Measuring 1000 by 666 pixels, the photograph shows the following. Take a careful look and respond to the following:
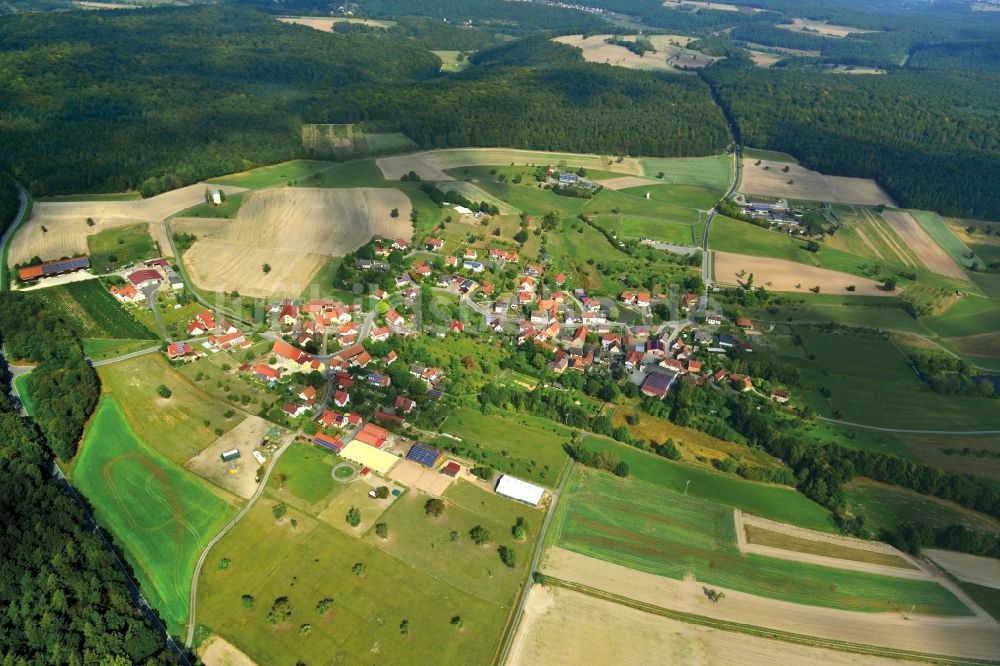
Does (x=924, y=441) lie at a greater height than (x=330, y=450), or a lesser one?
greater

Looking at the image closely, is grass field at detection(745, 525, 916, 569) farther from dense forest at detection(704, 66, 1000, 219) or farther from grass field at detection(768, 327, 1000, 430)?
dense forest at detection(704, 66, 1000, 219)

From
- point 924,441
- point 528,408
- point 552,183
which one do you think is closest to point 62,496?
point 528,408

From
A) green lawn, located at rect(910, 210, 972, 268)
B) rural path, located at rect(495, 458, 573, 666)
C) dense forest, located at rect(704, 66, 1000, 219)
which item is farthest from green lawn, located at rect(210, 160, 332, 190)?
green lawn, located at rect(910, 210, 972, 268)

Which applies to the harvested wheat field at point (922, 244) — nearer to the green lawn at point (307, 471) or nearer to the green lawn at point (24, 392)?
the green lawn at point (307, 471)

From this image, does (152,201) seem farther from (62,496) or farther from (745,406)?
(745,406)

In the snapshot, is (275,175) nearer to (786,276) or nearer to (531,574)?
(786,276)

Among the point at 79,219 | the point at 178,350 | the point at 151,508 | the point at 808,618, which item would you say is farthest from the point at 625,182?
the point at 151,508

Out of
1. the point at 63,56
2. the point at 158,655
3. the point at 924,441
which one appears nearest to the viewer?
the point at 158,655
